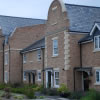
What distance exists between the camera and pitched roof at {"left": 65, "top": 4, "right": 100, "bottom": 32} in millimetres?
29269

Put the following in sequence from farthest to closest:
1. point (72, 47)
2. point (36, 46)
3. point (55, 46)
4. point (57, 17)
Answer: point (36, 46) < point (55, 46) < point (57, 17) < point (72, 47)

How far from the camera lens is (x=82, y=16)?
100.0ft

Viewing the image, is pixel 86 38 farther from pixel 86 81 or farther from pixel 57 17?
pixel 57 17

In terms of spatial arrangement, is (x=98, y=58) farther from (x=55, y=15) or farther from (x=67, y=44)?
(x=55, y=15)

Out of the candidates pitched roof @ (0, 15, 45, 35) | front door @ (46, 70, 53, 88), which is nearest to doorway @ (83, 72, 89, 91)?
front door @ (46, 70, 53, 88)

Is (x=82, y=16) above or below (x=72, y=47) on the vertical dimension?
above

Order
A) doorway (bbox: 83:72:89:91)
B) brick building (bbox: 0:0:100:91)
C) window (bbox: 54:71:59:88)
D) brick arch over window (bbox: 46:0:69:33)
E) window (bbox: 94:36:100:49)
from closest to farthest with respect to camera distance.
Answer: window (bbox: 94:36:100:49) < brick building (bbox: 0:0:100:91) < doorway (bbox: 83:72:89:91) < brick arch over window (bbox: 46:0:69:33) < window (bbox: 54:71:59:88)

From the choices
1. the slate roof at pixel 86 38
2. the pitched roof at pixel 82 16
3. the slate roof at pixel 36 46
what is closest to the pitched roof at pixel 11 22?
the slate roof at pixel 36 46

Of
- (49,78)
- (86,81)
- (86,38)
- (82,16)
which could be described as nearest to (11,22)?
(49,78)

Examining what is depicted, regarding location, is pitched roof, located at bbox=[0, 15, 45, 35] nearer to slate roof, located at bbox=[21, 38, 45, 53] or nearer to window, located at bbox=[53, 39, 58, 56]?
slate roof, located at bbox=[21, 38, 45, 53]

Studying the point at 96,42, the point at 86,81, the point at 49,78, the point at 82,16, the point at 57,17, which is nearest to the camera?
the point at 96,42

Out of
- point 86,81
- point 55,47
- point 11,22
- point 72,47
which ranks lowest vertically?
point 86,81

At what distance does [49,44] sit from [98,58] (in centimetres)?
798

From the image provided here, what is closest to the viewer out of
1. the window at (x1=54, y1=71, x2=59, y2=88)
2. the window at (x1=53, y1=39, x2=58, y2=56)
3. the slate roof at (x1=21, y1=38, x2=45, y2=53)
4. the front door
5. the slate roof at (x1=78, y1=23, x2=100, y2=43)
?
the slate roof at (x1=78, y1=23, x2=100, y2=43)
